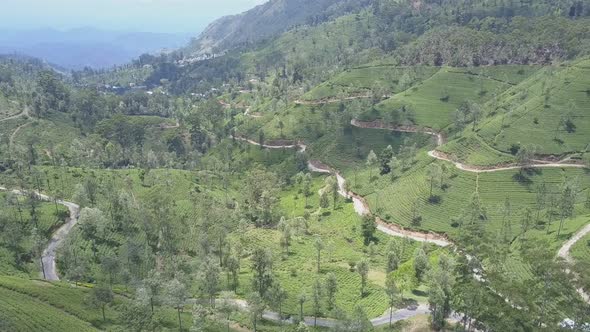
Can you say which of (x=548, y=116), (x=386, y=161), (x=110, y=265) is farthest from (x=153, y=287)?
(x=548, y=116)

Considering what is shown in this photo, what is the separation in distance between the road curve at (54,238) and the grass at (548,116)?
349 ft

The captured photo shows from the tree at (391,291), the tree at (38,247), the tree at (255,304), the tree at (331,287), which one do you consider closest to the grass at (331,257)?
the tree at (331,287)

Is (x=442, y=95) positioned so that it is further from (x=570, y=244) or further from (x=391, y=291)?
(x=391, y=291)

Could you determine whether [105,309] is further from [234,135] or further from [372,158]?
[234,135]

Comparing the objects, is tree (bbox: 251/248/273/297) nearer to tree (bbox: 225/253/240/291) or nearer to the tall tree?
tree (bbox: 225/253/240/291)

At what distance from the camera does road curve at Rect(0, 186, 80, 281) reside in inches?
3553

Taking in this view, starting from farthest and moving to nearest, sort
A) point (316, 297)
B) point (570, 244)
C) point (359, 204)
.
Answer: point (359, 204) → point (570, 244) → point (316, 297)

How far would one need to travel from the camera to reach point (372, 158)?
14412 cm

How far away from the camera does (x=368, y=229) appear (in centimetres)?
10656

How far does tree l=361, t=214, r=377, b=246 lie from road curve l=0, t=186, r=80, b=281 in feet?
208

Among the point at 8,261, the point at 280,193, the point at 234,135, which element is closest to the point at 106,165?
the point at 234,135

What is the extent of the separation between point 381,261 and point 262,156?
87.8 meters

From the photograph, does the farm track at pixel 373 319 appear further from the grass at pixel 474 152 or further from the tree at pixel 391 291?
the grass at pixel 474 152

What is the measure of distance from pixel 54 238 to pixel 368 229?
2713 inches
